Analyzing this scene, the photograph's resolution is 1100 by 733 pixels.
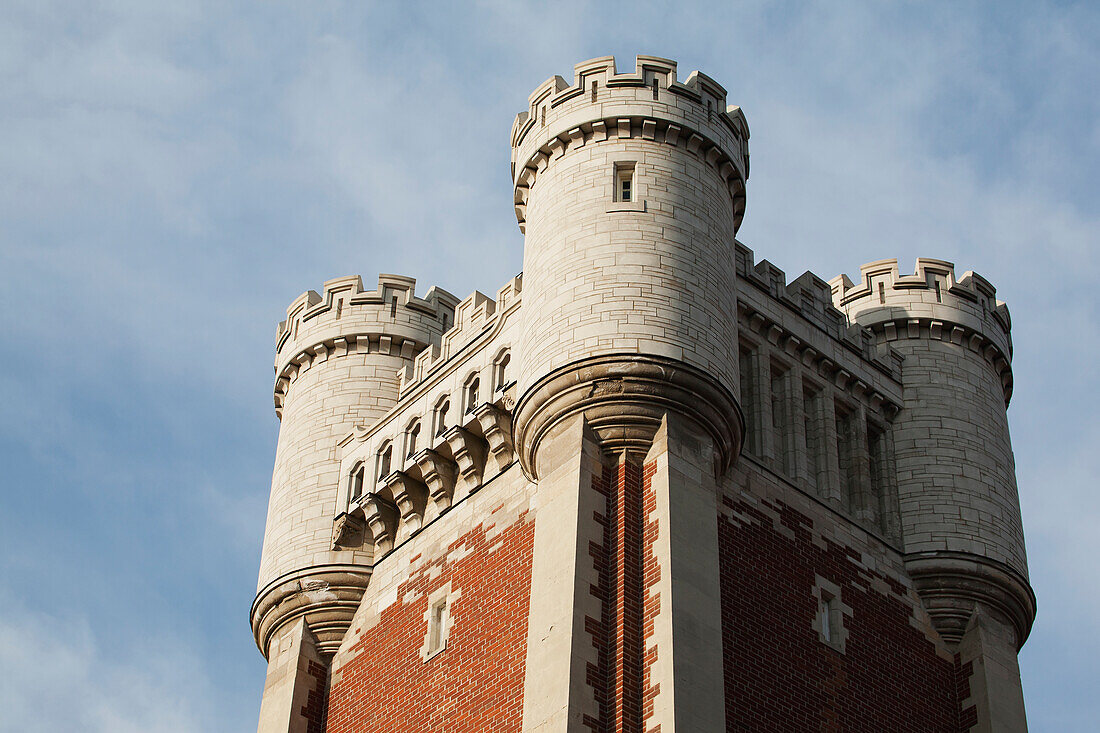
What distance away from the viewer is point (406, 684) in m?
27.2

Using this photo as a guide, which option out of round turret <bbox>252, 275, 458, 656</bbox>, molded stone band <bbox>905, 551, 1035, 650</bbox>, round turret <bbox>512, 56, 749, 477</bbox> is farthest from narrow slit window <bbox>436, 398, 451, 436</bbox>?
molded stone band <bbox>905, 551, 1035, 650</bbox>

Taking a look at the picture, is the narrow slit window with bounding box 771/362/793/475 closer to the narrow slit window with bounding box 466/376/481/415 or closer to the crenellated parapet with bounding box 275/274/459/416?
the narrow slit window with bounding box 466/376/481/415

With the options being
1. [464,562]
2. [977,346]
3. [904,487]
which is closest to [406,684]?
[464,562]

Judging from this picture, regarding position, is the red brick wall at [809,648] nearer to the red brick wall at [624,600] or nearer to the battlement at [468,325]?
the red brick wall at [624,600]

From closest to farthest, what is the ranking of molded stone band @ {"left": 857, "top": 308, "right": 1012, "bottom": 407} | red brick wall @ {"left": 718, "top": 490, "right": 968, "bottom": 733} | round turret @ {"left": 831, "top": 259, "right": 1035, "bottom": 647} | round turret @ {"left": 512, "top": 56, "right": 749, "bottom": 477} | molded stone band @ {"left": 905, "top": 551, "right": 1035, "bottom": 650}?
red brick wall @ {"left": 718, "top": 490, "right": 968, "bottom": 733}, round turret @ {"left": 512, "top": 56, "right": 749, "bottom": 477}, molded stone band @ {"left": 905, "top": 551, "right": 1035, "bottom": 650}, round turret @ {"left": 831, "top": 259, "right": 1035, "bottom": 647}, molded stone band @ {"left": 857, "top": 308, "right": 1012, "bottom": 407}

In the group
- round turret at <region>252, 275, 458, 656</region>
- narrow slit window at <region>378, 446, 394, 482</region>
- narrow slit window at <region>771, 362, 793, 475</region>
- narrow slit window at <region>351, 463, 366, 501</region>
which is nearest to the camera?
narrow slit window at <region>771, 362, 793, 475</region>

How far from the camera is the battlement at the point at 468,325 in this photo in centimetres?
3061

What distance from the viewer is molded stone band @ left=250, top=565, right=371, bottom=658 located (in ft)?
99.4

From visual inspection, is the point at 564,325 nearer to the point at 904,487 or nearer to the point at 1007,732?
the point at 904,487

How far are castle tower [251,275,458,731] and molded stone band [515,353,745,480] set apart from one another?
284 inches

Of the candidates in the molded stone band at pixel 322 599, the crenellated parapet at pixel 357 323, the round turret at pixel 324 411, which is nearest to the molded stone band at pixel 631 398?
the molded stone band at pixel 322 599

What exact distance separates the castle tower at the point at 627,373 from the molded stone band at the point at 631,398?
0.02 meters

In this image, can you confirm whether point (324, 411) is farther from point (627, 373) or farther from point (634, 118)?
point (627, 373)

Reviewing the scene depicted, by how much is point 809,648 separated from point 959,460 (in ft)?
20.8
